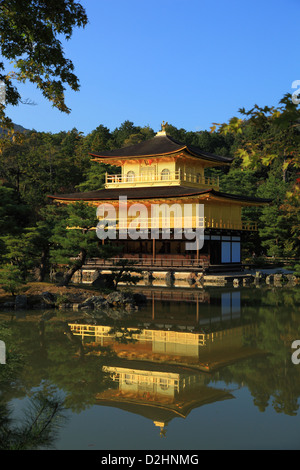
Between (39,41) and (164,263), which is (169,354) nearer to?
(39,41)

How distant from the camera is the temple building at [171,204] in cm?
3105

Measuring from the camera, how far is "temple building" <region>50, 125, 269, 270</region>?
3105cm

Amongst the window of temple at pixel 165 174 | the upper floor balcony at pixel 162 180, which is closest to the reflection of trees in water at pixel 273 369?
the upper floor balcony at pixel 162 180

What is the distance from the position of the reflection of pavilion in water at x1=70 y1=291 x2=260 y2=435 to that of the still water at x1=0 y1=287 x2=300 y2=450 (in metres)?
0.02

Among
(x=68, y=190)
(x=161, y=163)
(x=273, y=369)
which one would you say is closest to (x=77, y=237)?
(x=273, y=369)

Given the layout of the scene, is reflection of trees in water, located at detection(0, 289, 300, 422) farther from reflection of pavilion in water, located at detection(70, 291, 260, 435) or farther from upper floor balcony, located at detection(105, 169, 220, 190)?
upper floor balcony, located at detection(105, 169, 220, 190)

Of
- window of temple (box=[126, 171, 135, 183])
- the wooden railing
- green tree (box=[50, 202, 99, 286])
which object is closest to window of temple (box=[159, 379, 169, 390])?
green tree (box=[50, 202, 99, 286])

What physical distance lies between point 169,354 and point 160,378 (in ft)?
6.07

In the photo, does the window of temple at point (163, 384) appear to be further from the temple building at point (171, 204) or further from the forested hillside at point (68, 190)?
the temple building at point (171, 204)

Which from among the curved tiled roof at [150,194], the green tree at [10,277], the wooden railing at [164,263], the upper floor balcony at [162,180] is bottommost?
the wooden railing at [164,263]

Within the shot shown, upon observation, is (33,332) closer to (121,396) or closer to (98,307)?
(98,307)

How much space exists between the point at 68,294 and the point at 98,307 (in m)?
1.56

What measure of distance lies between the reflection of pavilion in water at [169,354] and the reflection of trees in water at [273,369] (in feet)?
1.19

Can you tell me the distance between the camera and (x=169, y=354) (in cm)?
990
